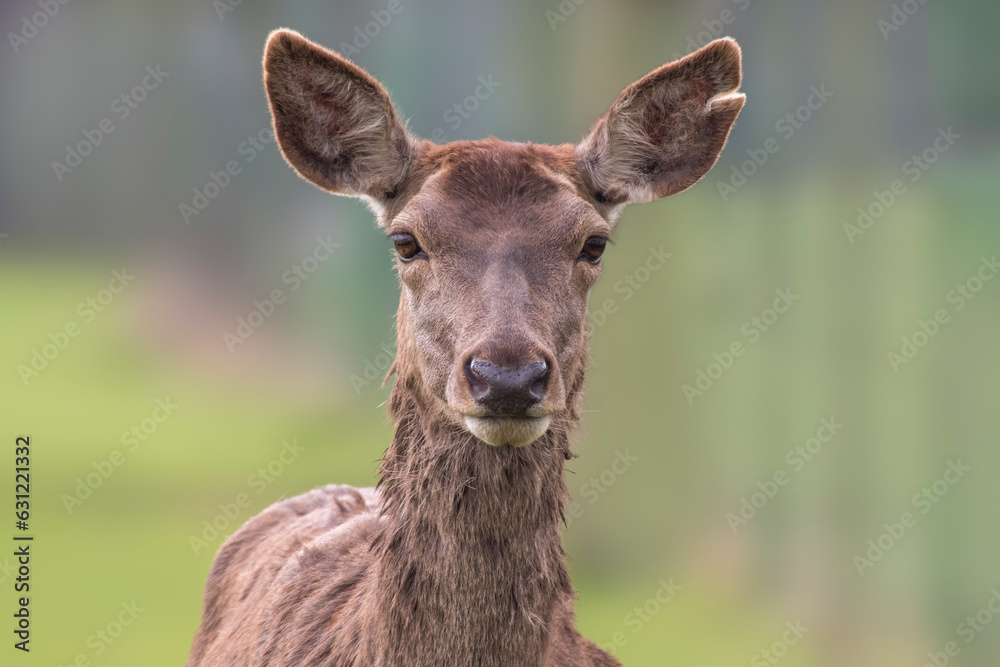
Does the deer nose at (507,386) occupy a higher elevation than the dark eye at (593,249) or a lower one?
lower

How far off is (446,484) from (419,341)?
625 mm

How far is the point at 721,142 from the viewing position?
473cm

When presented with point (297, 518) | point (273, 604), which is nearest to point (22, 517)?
point (297, 518)

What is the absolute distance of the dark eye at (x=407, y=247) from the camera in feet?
13.6

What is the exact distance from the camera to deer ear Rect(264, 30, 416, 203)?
4.23 meters

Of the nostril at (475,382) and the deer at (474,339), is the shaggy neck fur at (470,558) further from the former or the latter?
the nostril at (475,382)

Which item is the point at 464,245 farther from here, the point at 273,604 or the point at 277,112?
the point at 273,604

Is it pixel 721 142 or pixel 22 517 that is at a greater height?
pixel 721 142

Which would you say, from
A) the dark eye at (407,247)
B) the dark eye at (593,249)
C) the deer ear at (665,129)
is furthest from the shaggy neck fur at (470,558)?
the deer ear at (665,129)

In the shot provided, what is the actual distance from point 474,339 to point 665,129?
177cm

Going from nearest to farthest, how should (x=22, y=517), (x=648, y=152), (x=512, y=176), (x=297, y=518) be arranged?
(x=512, y=176), (x=648, y=152), (x=297, y=518), (x=22, y=517)

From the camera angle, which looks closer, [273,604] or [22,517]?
[273,604]

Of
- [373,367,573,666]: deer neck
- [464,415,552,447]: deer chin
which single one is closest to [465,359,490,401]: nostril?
[464,415,552,447]: deer chin

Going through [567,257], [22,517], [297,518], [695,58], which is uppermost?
[695,58]
